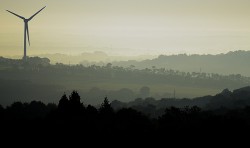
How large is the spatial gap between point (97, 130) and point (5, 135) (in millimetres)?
25686

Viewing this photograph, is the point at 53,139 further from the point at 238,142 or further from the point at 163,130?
the point at 238,142

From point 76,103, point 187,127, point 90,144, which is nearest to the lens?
point 90,144

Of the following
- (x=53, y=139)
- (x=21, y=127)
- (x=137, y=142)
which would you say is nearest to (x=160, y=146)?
(x=137, y=142)

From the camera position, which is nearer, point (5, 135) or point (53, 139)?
point (53, 139)

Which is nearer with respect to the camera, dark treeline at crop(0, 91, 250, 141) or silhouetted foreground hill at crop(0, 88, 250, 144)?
silhouetted foreground hill at crop(0, 88, 250, 144)

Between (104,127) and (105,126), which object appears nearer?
(104,127)

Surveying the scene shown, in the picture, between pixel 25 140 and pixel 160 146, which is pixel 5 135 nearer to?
pixel 25 140

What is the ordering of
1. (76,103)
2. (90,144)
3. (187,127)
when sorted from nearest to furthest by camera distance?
(90,144), (187,127), (76,103)

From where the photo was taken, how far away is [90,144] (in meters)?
133

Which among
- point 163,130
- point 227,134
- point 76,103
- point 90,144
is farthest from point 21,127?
point 227,134

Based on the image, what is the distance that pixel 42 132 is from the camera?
14088 cm

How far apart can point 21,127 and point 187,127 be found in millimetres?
45477

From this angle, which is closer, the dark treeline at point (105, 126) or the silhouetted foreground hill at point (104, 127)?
the silhouetted foreground hill at point (104, 127)

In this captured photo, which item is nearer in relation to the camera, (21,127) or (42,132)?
(42,132)
